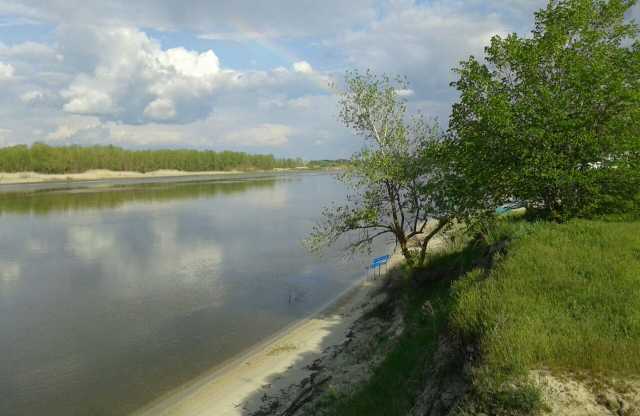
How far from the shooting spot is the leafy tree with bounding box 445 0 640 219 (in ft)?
43.3

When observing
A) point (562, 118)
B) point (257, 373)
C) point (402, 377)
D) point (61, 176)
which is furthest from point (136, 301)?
point (61, 176)

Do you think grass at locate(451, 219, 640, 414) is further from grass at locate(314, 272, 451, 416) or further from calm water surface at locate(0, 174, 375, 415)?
calm water surface at locate(0, 174, 375, 415)

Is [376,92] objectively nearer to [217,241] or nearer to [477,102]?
[477,102]

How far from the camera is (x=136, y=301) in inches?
1035

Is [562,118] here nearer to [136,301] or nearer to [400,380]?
[400,380]

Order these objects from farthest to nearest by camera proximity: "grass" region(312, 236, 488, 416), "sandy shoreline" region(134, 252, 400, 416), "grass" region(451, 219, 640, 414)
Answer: "sandy shoreline" region(134, 252, 400, 416)
"grass" region(312, 236, 488, 416)
"grass" region(451, 219, 640, 414)

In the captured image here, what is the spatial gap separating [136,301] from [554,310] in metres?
24.0

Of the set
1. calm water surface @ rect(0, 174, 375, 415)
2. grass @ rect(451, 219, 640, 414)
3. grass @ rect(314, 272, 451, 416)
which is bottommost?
calm water surface @ rect(0, 174, 375, 415)

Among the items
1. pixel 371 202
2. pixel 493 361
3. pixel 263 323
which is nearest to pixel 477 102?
pixel 371 202

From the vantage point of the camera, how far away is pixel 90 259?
1457 inches

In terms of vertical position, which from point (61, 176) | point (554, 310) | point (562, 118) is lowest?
point (554, 310)

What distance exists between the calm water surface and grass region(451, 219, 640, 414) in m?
13.0

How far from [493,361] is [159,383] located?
14.2m

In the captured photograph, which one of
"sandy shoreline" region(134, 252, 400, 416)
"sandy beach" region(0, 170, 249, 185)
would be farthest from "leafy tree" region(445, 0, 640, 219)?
"sandy beach" region(0, 170, 249, 185)
